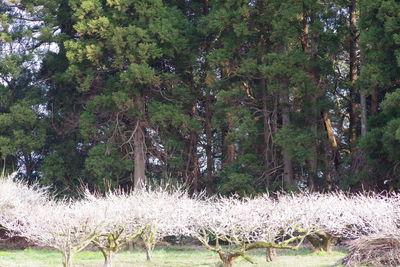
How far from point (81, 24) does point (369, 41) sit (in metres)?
9.68

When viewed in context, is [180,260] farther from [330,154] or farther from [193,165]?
[193,165]

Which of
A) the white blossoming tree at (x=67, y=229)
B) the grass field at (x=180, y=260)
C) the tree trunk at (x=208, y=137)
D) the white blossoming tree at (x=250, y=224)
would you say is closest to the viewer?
the white blossoming tree at (x=67, y=229)

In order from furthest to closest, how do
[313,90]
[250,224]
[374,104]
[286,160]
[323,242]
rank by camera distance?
[286,160] < [313,90] < [374,104] < [323,242] < [250,224]

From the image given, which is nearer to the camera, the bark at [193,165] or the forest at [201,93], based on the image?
the forest at [201,93]

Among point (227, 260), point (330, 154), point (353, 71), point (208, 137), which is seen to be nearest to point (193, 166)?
point (208, 137)

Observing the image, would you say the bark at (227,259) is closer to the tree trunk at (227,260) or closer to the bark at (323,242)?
the tree trunk at (227,260)

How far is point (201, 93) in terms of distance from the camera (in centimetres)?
2520

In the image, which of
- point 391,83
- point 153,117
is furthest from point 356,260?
point 153,117

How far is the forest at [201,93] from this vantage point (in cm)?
2062

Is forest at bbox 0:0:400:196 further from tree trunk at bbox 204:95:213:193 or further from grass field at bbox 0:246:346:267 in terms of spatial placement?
grass field at bbox 0:246:346:267

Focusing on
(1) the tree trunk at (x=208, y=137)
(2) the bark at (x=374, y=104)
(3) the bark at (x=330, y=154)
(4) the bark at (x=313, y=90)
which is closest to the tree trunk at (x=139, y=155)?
(1) the tree trunk at (x=208, y=137)

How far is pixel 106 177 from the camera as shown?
2344 centimetres

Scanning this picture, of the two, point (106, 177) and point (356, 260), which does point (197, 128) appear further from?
point (356, 260)

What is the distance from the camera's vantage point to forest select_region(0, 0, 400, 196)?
20625mm
